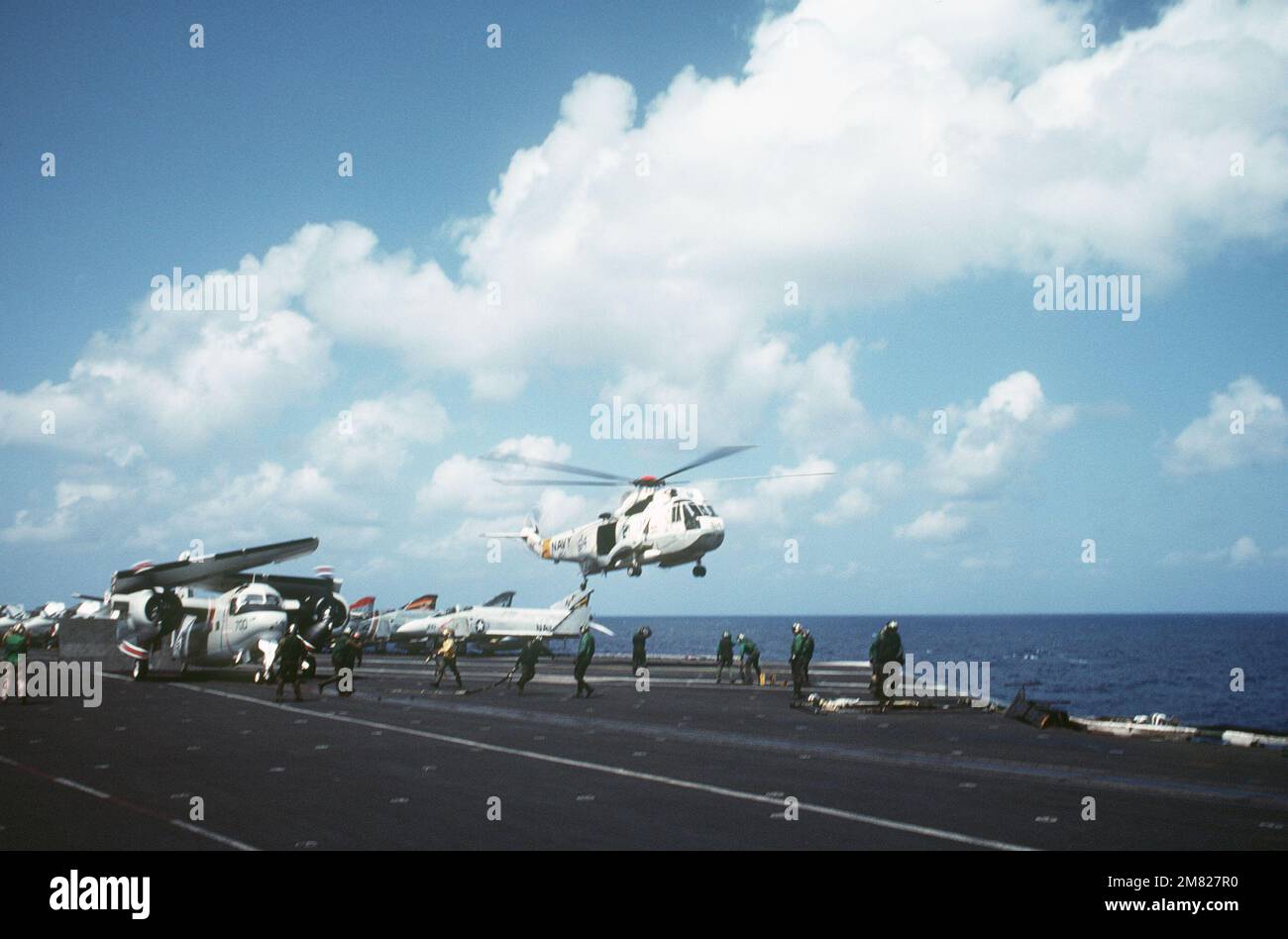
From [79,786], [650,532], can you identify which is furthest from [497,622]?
[79,786]

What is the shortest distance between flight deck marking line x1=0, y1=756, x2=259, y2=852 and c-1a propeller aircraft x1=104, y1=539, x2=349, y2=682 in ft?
53.3

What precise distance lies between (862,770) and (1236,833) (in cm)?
539

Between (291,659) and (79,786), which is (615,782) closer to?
(79,786)

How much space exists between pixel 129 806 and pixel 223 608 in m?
23.5

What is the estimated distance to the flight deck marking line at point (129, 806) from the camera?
991 cm

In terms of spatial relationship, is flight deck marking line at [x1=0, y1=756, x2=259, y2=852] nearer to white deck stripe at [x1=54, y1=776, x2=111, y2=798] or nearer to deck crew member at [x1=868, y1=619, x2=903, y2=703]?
white deck stripe at [x1=54, y1=776, x2=111, y2=798]

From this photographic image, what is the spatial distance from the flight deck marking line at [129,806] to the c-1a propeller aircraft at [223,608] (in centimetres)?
1623

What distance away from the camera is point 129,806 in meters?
11.9

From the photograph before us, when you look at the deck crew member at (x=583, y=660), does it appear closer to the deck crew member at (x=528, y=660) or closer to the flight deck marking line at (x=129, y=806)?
the deck crew member at (x=528, y=660)

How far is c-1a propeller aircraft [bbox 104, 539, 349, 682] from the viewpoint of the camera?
3222 centimetres

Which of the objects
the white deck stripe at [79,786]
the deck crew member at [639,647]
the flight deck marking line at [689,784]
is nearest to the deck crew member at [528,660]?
the deck crew member at [639,647]
